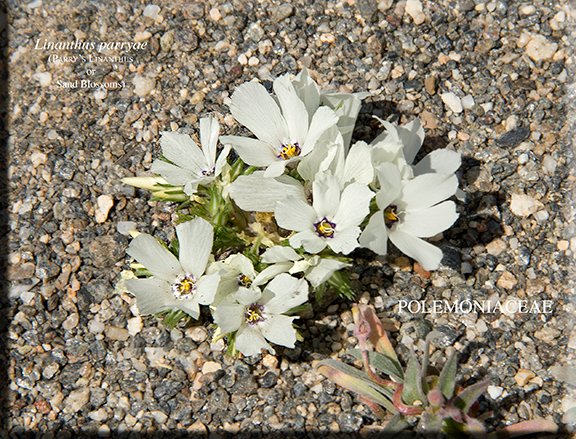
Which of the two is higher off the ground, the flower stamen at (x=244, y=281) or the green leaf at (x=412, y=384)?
→ the flower stamen at (x=244, y=281)

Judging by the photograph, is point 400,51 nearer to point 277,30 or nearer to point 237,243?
point 277,30

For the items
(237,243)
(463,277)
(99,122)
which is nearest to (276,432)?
(237,243)

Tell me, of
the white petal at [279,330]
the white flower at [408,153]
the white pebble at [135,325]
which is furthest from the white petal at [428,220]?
the white pebble at [135,325]

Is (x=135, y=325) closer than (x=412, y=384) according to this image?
No

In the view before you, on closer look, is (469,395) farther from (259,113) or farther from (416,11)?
(416,11)

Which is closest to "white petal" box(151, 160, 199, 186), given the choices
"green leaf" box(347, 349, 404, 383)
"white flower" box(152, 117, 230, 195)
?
"white flower" box(152, 117, 230, 195)

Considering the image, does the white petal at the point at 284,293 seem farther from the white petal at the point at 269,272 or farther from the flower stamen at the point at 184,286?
the flower stamen at the point at 184,286

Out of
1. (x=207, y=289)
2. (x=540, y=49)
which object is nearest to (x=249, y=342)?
(x=207, y=289)
